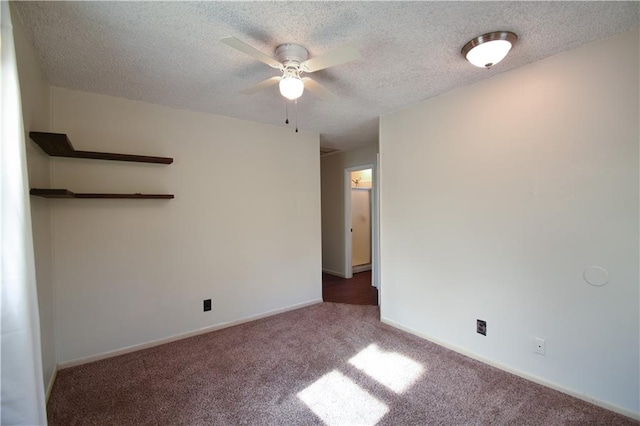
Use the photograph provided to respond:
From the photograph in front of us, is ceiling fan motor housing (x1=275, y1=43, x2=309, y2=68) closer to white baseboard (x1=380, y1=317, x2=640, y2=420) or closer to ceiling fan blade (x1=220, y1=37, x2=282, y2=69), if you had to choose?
ceiling fan blade (x1=220, y1=37, x2=282, y2=69)

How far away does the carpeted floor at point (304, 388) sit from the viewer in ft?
6.07

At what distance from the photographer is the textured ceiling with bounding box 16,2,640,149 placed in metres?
1.54

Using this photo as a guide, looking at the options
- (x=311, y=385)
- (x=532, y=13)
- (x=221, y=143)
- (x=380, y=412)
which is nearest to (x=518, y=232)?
(x=532, y=13)

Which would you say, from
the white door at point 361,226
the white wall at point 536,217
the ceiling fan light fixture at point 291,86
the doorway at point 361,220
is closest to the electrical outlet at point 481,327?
the white wall at point 536,217

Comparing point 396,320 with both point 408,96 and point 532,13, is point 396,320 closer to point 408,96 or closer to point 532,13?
point 408,96

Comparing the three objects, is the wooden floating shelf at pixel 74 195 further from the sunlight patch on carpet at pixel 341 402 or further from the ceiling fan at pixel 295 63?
the sunlight patch on carpet at pixel 341 402

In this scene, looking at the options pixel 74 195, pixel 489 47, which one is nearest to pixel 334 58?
pixel 489 47

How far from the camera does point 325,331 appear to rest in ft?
→ 10.2

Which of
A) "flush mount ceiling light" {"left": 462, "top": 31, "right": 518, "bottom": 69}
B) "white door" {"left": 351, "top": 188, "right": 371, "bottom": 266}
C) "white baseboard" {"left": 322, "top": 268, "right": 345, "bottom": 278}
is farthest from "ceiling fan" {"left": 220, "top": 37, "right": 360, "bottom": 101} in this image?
"white door" {"left": 351, "top": 188, "right": 371, "bottom": 266}

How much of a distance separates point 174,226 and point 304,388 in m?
1.96

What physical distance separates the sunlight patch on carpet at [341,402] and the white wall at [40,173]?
6.18ft

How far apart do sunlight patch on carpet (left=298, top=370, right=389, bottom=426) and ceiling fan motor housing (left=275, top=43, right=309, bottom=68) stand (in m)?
2.25

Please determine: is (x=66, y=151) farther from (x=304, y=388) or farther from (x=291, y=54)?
(x=304, y=388)

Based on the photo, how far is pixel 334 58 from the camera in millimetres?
1664
